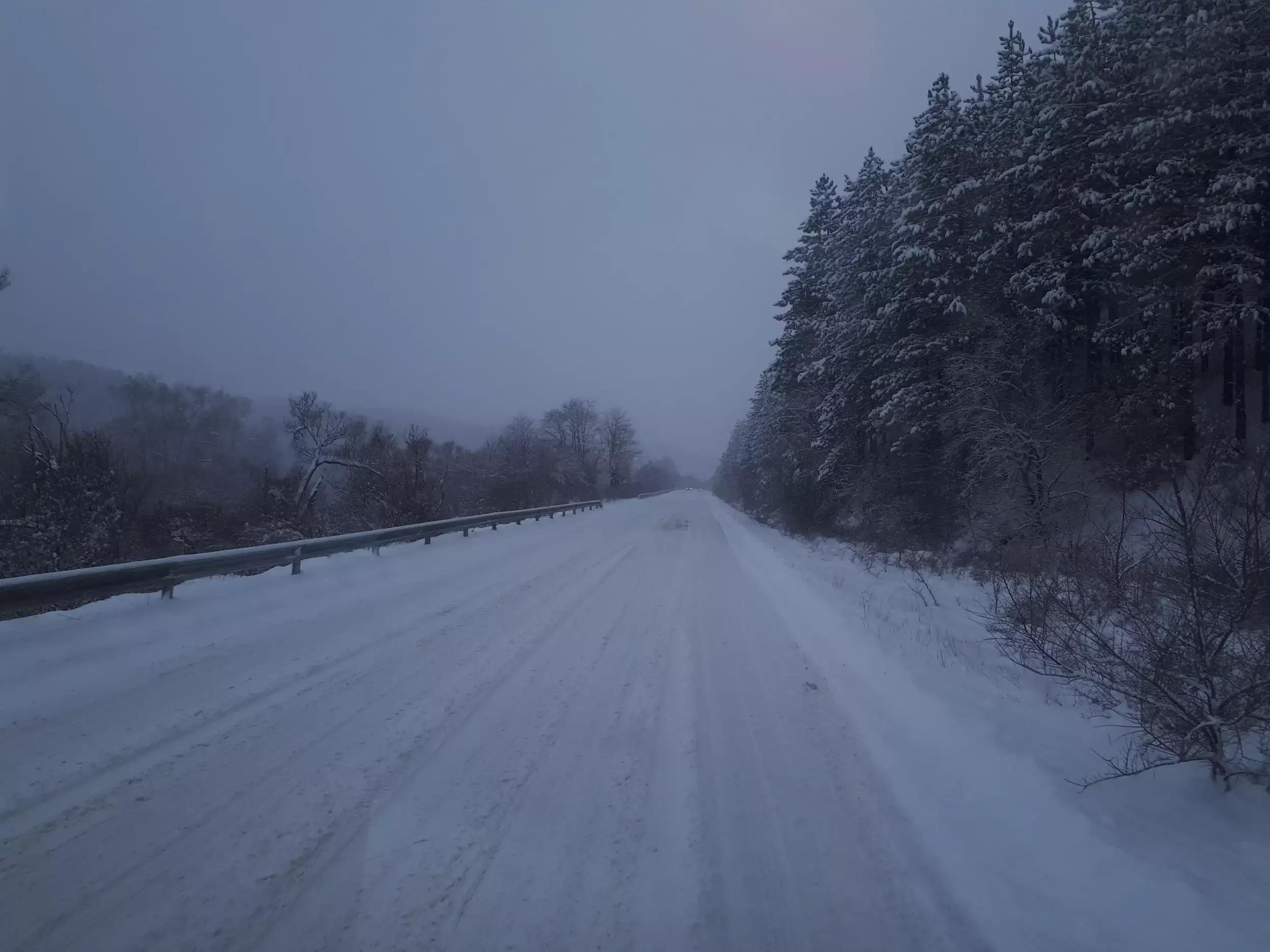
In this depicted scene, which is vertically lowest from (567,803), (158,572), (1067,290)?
(567,803)

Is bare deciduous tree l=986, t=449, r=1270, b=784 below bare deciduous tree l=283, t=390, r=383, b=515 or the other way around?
below

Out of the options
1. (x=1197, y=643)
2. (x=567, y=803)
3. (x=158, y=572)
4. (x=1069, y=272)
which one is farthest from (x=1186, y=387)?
(x=158, y=572)

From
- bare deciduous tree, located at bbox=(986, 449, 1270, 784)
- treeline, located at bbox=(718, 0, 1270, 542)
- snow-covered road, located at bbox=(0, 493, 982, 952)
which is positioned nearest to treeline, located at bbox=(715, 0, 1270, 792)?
treeline, located at bbox=(718, 0, 1270, 542)

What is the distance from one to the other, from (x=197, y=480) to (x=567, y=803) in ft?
139

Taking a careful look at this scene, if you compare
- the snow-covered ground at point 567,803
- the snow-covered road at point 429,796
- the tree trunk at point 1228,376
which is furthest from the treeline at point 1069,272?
the snow-covered road at point 429,796

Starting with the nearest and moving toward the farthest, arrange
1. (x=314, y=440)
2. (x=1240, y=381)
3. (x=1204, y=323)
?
1. (x=1204, y=323)
2. (x=1240, y=381)
3. (x=314, y=440)

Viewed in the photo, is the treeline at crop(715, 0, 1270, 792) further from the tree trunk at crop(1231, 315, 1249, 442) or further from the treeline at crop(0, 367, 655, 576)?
the treeline at crop(0, 367, 655, 576)

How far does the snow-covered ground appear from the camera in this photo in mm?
2721

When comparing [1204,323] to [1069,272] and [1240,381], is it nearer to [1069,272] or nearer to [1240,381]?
[1240,381]

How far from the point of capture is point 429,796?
371 cm

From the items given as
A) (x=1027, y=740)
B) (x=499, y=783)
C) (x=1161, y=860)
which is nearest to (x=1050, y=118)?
(x=1027, y=740)

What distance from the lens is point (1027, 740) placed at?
4.48 metres

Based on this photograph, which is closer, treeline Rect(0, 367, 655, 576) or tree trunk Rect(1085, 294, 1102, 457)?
treeline Rect(0, 367, 655, 576)

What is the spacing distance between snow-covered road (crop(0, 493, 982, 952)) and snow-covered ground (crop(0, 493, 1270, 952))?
0.02m
